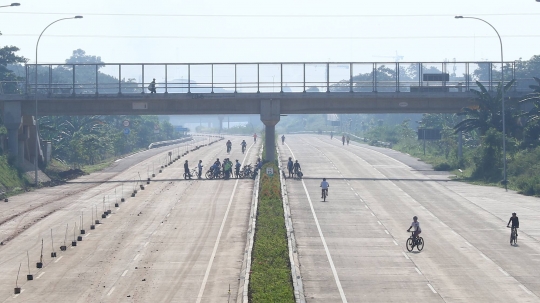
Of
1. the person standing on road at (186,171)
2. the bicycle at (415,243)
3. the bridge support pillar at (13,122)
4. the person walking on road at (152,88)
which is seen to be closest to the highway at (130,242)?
the person standing on road at (186,171)

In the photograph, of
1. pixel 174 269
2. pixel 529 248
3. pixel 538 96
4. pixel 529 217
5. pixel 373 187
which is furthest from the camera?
pixel 538 96

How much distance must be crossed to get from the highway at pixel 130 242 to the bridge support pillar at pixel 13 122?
710 cm

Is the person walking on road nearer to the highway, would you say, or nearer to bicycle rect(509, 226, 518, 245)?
the highway

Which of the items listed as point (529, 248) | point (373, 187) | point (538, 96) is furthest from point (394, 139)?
point (529, 248)

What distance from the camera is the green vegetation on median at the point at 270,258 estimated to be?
25641 millimetres

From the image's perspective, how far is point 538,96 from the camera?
70375mm

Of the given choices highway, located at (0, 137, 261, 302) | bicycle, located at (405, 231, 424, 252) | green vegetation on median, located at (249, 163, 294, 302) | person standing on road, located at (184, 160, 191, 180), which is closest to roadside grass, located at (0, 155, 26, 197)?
highway, located at (0, 137, 261, 302)

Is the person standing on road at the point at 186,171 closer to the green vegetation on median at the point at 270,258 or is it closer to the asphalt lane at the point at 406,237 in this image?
the asphalt lane at the point at 406,237

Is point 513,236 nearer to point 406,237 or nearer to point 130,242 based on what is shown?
point 406,237

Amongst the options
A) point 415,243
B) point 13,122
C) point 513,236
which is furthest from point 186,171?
point 513,236

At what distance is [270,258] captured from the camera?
104ft

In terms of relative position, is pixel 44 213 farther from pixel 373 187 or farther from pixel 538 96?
pixel 538 96

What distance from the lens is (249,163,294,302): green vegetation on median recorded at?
2564 cm

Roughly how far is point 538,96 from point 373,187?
58.2ft
